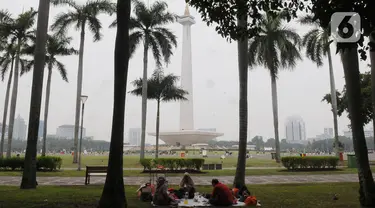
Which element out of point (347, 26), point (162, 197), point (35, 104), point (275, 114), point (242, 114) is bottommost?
point (162, 197)

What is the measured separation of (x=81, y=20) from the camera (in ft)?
95.6

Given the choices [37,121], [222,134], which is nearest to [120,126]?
[37,121]

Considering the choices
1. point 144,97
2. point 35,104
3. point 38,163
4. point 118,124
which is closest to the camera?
point 118,124

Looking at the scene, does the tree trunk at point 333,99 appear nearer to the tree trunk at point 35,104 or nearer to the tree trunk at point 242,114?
the tree trunk at point 242,114

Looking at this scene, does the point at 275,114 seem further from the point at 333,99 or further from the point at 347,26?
the point at 347,26

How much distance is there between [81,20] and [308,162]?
23.2m

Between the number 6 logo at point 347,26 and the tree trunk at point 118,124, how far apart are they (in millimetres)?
5283

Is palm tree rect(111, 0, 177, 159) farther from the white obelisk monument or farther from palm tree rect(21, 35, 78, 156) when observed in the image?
the white obelisk monument

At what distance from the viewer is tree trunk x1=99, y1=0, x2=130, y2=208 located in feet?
25.0

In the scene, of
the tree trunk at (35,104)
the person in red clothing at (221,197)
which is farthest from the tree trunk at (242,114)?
the tree trunk at (35,104)

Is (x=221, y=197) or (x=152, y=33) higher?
(x=152, y=33)

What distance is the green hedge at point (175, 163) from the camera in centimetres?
2044

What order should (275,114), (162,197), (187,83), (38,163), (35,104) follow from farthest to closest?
1. (187,83)
2. (275,114)
3. (38,163)
4. (35,104)
5. (162,197)

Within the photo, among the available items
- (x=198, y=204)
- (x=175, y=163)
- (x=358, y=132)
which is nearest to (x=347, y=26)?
(x=358, y=132)
